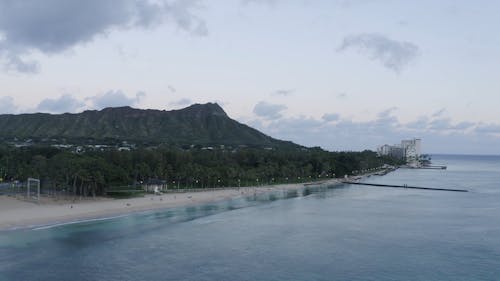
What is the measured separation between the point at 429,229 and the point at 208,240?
68.0ft

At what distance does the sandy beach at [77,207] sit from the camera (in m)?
41.2

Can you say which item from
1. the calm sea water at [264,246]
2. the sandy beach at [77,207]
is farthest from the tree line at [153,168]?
the calm sea water at [264,246]

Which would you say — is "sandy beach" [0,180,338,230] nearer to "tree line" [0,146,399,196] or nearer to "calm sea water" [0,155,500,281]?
"calm sea water" [0,155,500,281]

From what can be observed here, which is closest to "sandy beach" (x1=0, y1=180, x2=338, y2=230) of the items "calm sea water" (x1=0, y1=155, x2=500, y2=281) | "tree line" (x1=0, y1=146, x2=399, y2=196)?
"calm sea water" (x1=0, y1=155, x2=500, y2=281)

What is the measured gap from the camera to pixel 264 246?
116 feet

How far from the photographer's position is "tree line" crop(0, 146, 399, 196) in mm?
55875

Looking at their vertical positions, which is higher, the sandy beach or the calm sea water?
the sandy beach

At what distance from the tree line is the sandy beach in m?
3.34

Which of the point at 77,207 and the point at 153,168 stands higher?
→ the point at 153,168

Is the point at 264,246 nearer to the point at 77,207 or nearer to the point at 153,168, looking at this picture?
the point at 77,207

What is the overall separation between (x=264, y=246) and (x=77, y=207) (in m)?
22.7

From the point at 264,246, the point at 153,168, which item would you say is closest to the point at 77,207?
the point at 264,246

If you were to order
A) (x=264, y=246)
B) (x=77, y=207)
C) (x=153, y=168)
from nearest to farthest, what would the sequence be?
(x=264, y=246)
(x=77, y=207)
(x=153, y=168)

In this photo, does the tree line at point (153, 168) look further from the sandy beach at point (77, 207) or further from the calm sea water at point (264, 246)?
the calm sea water at point (264, 246)
